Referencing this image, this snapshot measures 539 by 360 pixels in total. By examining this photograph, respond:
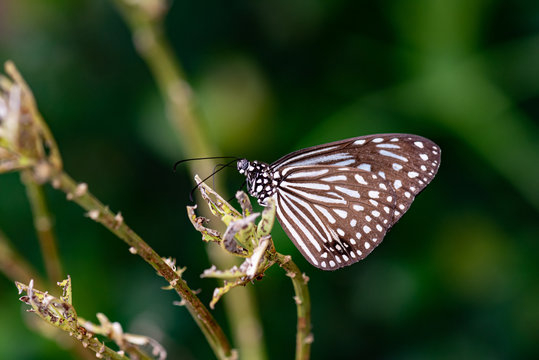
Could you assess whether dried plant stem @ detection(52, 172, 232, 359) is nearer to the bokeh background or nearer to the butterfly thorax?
the butterfly thorax

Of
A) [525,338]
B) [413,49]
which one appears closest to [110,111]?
[413,49]

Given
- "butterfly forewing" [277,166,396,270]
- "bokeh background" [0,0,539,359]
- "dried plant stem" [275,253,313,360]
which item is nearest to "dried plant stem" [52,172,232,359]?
"dried plant stem" [275,253,313,360]

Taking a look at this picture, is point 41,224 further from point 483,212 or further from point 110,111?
point 483,212

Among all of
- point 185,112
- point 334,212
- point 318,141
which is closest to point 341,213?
point 334,212

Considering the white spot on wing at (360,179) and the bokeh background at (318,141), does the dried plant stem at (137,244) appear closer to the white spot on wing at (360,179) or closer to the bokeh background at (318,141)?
the white spot on wing at (360,179)

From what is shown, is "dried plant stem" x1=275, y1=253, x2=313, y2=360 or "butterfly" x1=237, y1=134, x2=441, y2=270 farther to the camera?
"butterfly" x1=237, y1=134, x2=441, y2=270
